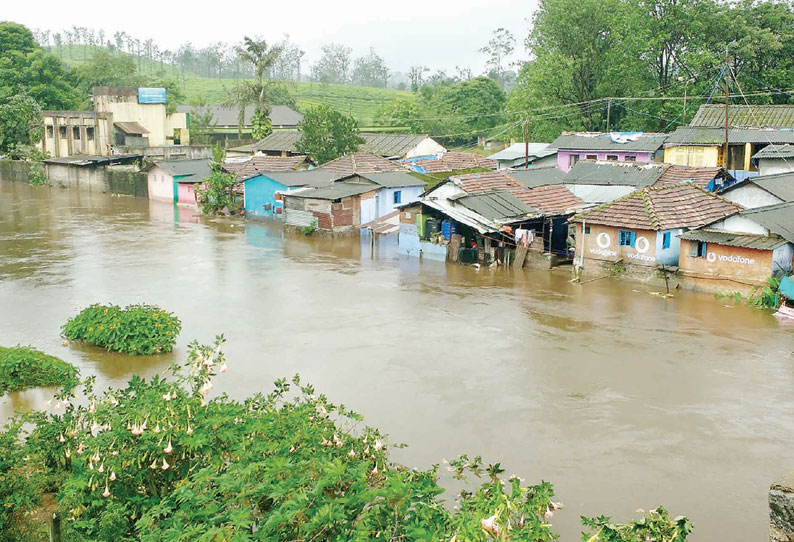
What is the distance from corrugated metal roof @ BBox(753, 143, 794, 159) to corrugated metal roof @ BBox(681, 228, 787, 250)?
1205cm

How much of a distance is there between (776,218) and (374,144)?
33.8 meters

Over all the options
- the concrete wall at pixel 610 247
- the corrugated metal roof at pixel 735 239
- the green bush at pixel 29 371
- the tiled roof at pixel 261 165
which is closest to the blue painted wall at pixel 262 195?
the tiled roof at pixel 261 165

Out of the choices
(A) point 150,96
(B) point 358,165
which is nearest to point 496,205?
(B) point 358,165

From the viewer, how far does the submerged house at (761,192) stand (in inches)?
1083

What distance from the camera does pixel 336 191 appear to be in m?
36.9

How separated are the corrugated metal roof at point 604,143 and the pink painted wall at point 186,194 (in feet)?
76.8

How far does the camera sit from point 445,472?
12.9m

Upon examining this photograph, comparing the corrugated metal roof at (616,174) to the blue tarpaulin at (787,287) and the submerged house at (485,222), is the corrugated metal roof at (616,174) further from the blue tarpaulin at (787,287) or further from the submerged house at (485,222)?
the blue tarpaulin at (787,287)

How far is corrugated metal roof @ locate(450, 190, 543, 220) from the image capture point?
30.0 meters

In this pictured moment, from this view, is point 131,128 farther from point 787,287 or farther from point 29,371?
point 787,287

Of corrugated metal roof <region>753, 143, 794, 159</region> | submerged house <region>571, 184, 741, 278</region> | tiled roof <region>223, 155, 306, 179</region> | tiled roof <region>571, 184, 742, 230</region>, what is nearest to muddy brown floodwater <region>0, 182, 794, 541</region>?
submerged house <region>571, 184, 741, 278</region>

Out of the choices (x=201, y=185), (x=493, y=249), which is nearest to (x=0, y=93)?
(x=201, y=185)

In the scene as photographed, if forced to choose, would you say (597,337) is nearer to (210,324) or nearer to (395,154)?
(210,324)

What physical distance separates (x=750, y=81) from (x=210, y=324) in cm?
4306
